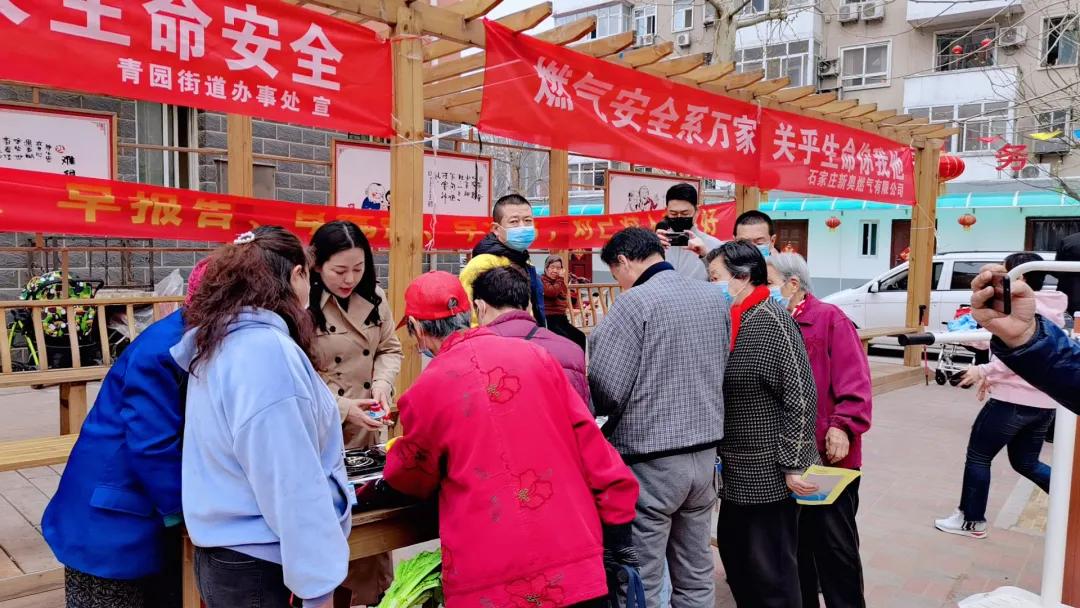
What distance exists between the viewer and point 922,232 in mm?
9828

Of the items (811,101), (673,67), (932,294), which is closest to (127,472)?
(673,67)

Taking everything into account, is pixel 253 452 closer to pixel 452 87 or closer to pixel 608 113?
pixel 608 113

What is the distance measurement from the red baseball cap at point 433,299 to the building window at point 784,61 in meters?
23.3

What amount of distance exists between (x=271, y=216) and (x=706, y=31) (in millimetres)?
23966

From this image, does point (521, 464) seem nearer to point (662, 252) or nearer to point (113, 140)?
point (662, 252)

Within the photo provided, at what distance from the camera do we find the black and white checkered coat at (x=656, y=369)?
2.59 metres

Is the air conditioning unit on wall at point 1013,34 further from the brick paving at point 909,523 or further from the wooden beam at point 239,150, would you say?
the wooden beam at point 239,150

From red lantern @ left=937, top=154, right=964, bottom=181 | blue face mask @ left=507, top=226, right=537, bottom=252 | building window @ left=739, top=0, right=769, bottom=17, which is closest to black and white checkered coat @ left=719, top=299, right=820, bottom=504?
blue face mask @ left=507, top=226, right=537, bottom=252


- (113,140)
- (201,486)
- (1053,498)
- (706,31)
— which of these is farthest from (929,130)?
(706,31)

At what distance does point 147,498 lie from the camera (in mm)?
1860

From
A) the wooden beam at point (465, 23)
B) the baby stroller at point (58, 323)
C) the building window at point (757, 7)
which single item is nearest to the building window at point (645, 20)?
the building window at point (757, 7)

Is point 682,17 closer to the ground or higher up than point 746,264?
higher up

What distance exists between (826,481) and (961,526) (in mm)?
2439

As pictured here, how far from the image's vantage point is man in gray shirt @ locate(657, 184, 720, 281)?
3.85m
